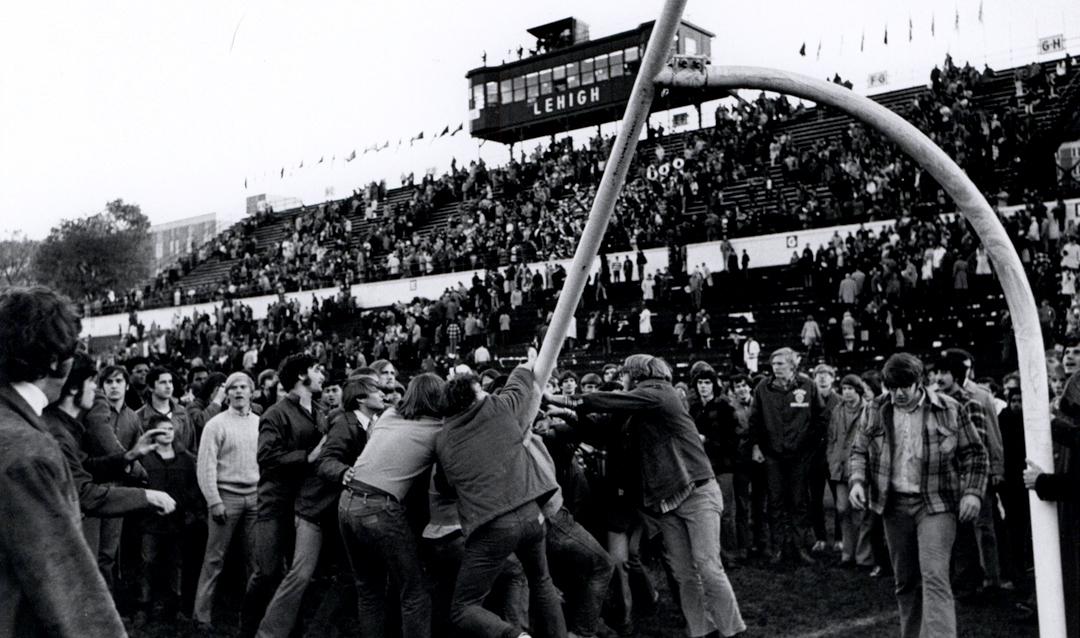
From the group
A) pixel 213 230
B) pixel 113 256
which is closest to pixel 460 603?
pixel 113 256

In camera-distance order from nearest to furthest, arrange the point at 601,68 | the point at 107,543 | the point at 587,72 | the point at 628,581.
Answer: the point at 107,543 < the point at 628,581 < the point at 601,68 < the point at 587,72

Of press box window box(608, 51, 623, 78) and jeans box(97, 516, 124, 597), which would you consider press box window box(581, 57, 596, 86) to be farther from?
jeans box(97, 516, 124, 597)

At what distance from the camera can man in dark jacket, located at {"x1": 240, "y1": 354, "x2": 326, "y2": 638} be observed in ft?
20.4

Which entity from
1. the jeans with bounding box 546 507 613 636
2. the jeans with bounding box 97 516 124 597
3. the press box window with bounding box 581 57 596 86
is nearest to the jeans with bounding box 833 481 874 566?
the jeans with bounding box 546 507 613 636

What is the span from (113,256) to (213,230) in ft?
83.5

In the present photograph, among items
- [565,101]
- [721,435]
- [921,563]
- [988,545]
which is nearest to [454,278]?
[565,101]

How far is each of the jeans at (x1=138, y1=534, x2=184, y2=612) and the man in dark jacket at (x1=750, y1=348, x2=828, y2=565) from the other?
5.37 meters

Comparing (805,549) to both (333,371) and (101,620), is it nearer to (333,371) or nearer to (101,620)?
(101,620)

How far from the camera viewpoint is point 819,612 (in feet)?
23.5

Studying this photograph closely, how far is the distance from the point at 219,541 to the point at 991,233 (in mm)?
5667

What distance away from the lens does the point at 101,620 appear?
232 cm

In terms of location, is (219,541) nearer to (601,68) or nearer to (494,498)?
(494,498)

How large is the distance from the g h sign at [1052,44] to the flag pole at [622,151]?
117 ft

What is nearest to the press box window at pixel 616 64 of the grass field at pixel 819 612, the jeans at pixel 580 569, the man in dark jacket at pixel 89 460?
the grass field at pixel 819 612
